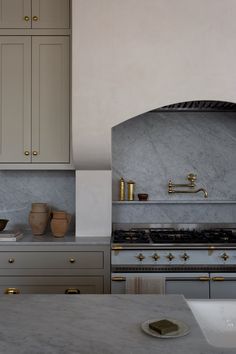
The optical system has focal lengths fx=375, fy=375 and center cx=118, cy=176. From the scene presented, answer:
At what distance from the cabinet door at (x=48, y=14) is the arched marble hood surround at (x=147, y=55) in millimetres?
340

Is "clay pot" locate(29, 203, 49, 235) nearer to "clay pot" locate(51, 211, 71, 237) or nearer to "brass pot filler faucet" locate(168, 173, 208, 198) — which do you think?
"clay pot" locate(51, 211, 71, 237)

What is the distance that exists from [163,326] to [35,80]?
8.26 feet

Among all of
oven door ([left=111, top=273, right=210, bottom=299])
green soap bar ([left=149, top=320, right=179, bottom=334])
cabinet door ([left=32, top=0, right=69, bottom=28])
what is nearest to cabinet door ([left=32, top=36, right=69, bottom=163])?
cabinet door ([left=32, top=0, right=69, bottom=28])

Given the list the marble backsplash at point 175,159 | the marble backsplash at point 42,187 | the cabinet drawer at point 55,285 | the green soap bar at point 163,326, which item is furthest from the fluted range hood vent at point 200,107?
the green soap bar at point 163,326

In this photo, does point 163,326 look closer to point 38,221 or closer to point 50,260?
point 50,260

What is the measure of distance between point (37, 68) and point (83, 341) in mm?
2562

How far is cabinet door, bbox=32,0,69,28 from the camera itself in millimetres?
3186

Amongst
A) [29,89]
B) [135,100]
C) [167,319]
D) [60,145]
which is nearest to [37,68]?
[29,89]

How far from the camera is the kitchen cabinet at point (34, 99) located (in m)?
3.18

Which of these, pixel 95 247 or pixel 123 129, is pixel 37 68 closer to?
pixel 123 129

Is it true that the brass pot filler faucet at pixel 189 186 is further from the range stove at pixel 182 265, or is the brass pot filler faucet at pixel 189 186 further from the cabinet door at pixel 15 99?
the cabinet door at pixel 15 99

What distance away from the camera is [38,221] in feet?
10.4

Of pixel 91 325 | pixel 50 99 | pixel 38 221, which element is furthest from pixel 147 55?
pixel 91 325

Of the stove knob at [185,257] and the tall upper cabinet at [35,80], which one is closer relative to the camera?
the stove knob at [185,257]
